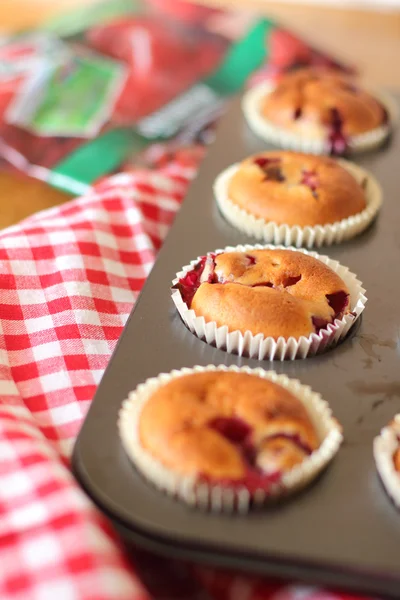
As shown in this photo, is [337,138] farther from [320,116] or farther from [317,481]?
[317,481]

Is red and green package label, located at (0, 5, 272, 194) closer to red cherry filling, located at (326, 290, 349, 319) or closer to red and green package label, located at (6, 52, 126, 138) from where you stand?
red and green package label, located at (6, 52, 126, 138)

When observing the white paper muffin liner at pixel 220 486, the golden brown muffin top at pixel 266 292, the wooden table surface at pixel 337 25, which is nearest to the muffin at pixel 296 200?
the golden brown muffin top at pixel 266 292

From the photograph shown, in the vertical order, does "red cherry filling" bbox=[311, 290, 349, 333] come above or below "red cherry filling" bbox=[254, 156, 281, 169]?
above

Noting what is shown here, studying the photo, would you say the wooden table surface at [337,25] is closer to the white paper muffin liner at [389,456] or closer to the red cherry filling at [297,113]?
the red cherry filling at [297,113]

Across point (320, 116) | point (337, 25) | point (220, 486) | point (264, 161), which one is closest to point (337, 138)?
point (320, 116)

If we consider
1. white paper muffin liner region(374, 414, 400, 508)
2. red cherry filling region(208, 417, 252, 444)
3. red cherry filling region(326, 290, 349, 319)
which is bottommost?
red cherry filling region(208, 417, 252, 444)

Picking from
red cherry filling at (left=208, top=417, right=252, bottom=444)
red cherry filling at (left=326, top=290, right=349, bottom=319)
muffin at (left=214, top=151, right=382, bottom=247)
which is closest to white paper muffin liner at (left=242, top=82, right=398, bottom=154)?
muffin at (left=214, top=151, right=382, bottom=247)

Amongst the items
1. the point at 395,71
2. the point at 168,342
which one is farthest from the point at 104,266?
the point at 395,71
